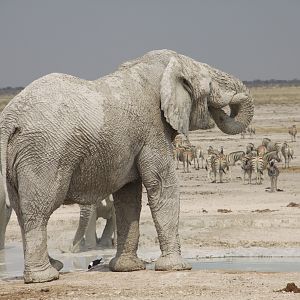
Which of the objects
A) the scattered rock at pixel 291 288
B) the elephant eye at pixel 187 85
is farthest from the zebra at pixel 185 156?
the scattered rock at pixel 291 288

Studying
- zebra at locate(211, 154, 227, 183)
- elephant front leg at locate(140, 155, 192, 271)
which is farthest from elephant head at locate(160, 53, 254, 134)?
zebra at locate(211, 154, 227, 183)

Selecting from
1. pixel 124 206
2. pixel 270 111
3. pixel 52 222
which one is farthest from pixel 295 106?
pixel 124 206

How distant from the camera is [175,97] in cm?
1009

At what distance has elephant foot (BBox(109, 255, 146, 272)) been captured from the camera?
34.4 feet

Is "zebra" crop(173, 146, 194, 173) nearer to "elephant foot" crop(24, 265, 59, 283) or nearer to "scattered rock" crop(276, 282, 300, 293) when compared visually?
"elephant foot" crop(24, 265, 59, 283)

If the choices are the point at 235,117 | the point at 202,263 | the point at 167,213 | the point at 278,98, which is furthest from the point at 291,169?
the point at 278,98

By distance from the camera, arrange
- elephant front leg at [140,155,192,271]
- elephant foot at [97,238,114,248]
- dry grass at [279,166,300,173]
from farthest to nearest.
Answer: dry grass at [279,166,300,173] → elephant foot at [97,238,114,248] → elephant front leg at [140,155,192,271]

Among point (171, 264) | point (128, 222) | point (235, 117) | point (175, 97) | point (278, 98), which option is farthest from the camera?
point (278, 98)

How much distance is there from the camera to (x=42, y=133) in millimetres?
9430

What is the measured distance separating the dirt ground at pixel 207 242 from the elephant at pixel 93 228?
28 cm

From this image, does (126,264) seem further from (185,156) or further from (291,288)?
(185,156)

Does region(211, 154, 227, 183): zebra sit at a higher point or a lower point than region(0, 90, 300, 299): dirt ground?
higher

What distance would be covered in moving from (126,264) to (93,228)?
12.5 feet

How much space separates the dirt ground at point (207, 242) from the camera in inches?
354
